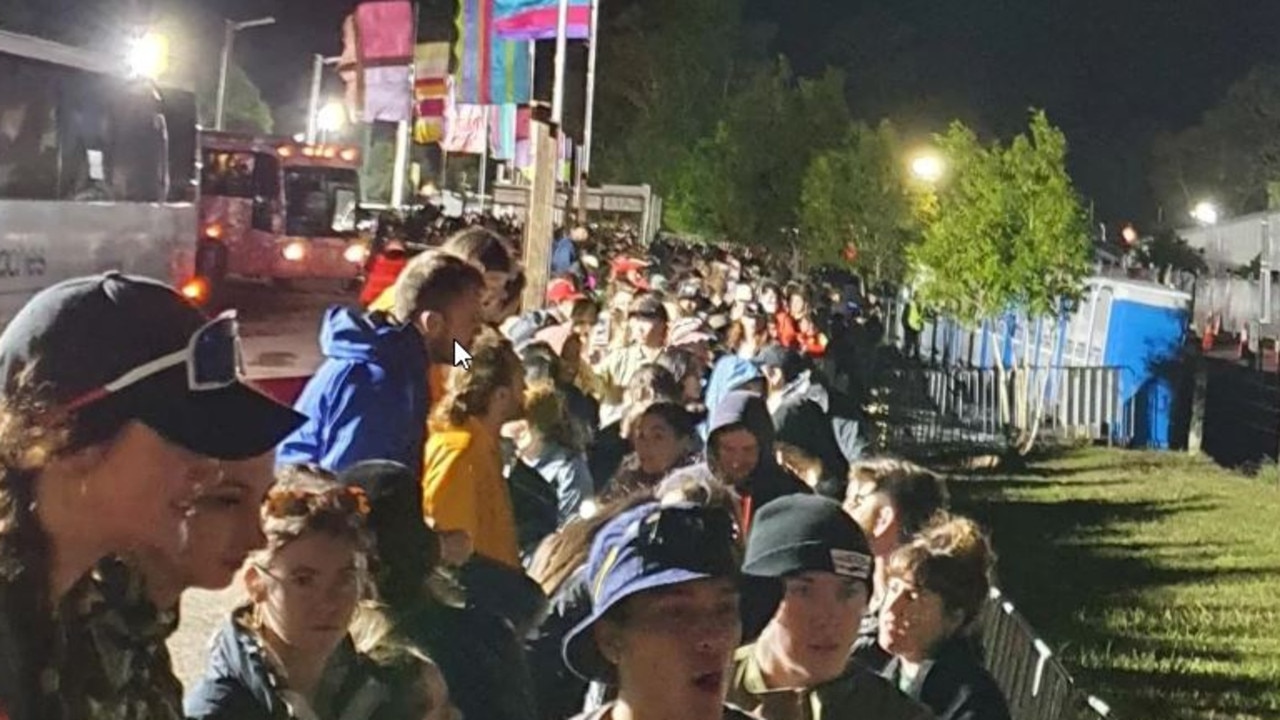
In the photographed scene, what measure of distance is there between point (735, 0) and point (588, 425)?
64232 mm

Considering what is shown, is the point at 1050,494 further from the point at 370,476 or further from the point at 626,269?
the point at 370,476

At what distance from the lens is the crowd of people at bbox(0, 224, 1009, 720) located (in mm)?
2375

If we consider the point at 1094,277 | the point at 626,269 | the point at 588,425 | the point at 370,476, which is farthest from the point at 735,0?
the point at 370,476

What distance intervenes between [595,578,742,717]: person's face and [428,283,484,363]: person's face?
2.81 metres

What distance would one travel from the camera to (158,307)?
8.34ft

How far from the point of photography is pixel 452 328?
20.1 feet

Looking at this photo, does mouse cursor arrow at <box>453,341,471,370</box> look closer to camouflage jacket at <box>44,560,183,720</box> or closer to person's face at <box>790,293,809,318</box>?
camouflage jacket at <box>44,560,183,720</box>

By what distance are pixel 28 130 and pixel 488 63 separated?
180 inches

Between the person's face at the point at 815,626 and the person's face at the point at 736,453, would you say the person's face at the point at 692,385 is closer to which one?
the person's face at the point at 736,453

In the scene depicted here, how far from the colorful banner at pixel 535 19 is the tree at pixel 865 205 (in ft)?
72.2

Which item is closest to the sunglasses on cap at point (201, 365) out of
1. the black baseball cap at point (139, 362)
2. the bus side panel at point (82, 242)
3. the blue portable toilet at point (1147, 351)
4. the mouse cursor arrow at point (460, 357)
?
the black baseball cap at point (139, 362)

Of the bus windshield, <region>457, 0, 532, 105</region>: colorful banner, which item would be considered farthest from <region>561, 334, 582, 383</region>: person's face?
the bus windshield

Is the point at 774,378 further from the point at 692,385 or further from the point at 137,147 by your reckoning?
the point at 137,147

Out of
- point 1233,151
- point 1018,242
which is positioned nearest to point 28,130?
point 1018,242
